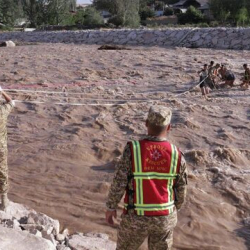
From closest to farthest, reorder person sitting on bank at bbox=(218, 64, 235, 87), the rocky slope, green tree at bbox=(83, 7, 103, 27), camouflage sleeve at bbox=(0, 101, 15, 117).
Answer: the rocky slope < camouflage sleeve at bbox=(0, 101, 15, 117) < person sitting on bank at bbox=(218, 64, 235, 87) < green tree at bbox=(83, 7, 103, 27)

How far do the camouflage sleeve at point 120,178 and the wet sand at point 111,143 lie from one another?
1705 mm

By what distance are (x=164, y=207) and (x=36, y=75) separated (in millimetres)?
10780

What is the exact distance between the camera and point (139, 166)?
278cm

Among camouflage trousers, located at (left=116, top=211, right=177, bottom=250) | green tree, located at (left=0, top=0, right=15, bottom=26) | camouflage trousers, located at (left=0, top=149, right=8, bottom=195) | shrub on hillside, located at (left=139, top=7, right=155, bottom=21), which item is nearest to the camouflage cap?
camouflage trousers, located at (left=116, top=211, right=177, bottom=250)

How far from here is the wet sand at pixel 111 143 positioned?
488 centimetres

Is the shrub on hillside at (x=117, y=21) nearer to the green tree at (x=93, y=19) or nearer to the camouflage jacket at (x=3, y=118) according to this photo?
the green tree at (x=93, y=19)

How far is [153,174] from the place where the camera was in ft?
9.16

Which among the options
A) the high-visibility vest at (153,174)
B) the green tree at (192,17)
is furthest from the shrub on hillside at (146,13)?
the high-visibility vest at (153,174)

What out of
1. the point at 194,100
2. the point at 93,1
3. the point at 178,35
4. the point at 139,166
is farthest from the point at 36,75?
the point at 93,1

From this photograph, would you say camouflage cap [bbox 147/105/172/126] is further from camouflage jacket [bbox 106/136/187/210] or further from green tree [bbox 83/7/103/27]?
green tree [bbox 83/7/103/27]

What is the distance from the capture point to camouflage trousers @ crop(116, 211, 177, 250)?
282 cm

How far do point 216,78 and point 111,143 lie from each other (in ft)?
20.4

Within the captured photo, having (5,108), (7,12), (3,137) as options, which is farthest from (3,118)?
(7,12)

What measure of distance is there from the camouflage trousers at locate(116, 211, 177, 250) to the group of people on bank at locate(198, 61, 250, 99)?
27.0 feet
